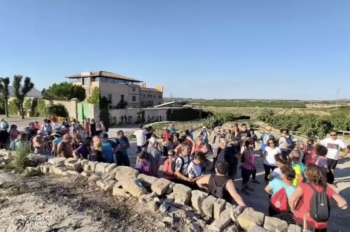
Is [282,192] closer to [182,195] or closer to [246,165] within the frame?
[182,195]

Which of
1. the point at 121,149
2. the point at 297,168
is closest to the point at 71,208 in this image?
the point at 121,149

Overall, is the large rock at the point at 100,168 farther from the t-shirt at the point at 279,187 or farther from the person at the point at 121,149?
the t-shirt at the point at 279,187

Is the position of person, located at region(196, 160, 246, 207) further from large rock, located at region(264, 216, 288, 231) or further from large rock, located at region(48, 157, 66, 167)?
large rock, located at region(48, 157, 66, 167)

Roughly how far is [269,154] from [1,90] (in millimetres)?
30484

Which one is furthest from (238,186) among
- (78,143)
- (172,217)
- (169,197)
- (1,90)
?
(1,90)

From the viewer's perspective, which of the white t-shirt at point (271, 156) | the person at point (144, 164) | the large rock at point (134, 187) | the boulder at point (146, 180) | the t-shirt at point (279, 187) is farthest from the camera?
the white t-shirt at point (271, 156)

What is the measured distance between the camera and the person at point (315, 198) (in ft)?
10.00

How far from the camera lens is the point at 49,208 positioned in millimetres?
3998

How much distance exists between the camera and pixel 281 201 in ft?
12.1

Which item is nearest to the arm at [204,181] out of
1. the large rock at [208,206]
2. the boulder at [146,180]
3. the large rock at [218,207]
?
the large rock at [208,206]

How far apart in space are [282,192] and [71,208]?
3.30m

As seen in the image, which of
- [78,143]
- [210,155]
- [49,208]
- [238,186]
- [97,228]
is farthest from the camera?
[210,155]

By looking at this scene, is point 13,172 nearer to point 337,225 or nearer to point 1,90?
point 337,225

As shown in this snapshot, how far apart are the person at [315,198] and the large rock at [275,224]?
25 cm
